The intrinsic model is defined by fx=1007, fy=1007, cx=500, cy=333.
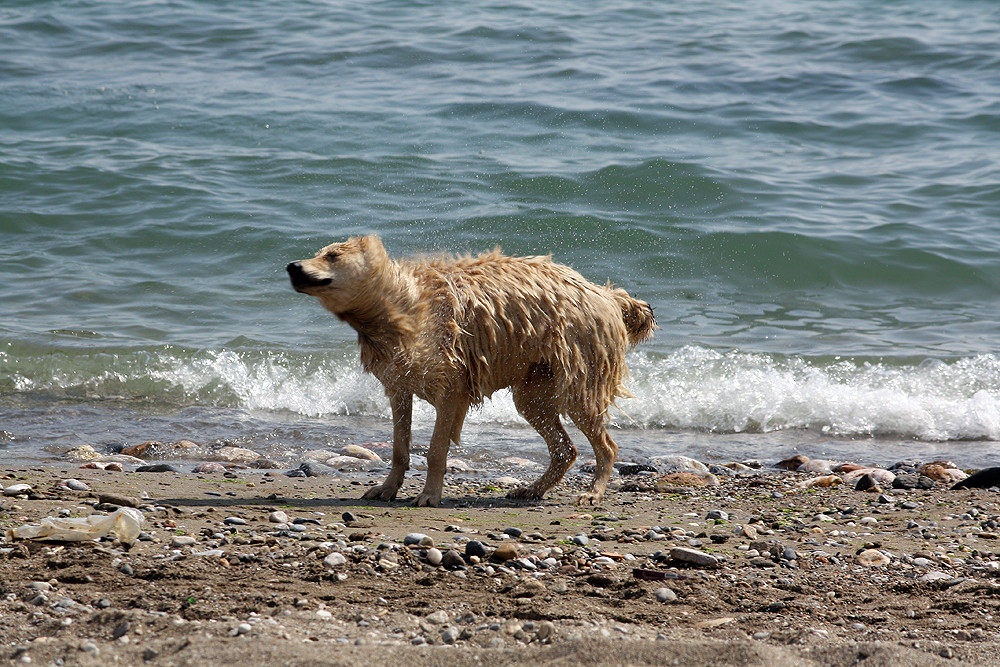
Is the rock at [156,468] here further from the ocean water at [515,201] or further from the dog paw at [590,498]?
the dog paw at [590,498]

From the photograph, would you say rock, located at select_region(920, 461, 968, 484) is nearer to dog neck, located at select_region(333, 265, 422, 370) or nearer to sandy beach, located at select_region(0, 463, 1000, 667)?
sandy beach, located at select_region(0, 463, 1000, 667)

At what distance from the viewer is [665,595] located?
4508mm

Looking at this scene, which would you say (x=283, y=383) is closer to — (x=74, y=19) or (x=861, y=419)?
(x=861, y=419)

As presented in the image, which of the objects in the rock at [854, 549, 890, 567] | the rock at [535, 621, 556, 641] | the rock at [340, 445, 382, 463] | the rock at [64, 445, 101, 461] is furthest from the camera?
the rock at [340, 445, 382, 463]

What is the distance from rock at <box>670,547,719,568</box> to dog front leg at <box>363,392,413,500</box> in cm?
213

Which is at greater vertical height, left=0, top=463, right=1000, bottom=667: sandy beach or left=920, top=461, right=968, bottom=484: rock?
left=0, top=463, right=1000, bottom=667: sandy beach

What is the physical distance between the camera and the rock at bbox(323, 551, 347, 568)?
4.63m

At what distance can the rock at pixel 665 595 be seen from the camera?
4.49 meters

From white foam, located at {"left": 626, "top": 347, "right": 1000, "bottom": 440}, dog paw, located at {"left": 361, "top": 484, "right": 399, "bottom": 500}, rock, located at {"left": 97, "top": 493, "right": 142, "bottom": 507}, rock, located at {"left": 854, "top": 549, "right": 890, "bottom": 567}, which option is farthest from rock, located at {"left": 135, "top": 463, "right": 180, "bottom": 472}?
rock, located at {"left": 854, "top": 549, "right": 890, "bottom": 567}

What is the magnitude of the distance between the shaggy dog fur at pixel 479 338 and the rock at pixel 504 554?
145cm

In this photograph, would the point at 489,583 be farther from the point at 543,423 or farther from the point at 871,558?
the point at 543,423

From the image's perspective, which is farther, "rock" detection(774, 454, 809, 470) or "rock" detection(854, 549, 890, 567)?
"rock" detection(774, 454, 809, 470)

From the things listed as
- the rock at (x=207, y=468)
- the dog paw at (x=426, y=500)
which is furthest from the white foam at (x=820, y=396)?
the rock at (x=207, y=468)

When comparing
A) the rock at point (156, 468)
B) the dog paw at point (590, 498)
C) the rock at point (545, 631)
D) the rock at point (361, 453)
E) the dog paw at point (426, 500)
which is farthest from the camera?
the rock at point (361, 453)
